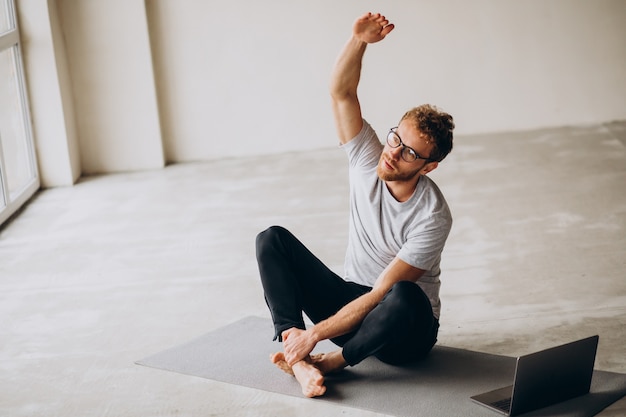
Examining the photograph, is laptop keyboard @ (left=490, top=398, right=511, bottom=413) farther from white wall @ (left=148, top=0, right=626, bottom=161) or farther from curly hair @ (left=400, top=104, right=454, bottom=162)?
white wall @ (left=148, top=0, right=626, bottom=161)

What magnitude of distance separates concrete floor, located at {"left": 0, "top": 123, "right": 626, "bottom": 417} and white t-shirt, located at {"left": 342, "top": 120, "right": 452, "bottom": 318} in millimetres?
474

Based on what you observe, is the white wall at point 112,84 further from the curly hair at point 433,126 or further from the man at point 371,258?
the curly hair at point 433,126

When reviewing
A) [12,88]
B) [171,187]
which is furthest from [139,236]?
[12,88]

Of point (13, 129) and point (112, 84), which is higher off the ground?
point (112, 84)

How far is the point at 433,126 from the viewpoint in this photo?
2.83 meters

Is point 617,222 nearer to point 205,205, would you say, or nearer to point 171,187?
point 205,205

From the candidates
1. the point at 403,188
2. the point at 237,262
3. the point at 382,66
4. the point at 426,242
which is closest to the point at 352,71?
the point at 403,188

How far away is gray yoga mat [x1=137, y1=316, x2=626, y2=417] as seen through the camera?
9.11ft

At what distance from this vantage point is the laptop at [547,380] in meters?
2.65

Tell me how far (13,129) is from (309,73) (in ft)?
7.18

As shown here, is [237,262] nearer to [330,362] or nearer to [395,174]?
[330,362]

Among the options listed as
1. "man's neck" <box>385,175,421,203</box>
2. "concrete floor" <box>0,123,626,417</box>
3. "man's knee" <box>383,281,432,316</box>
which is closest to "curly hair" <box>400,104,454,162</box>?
"man's neck" <box>385,175,421,203</box>

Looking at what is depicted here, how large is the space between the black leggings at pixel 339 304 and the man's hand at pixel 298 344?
0.05m

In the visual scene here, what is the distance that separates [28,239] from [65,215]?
514 millimetres
